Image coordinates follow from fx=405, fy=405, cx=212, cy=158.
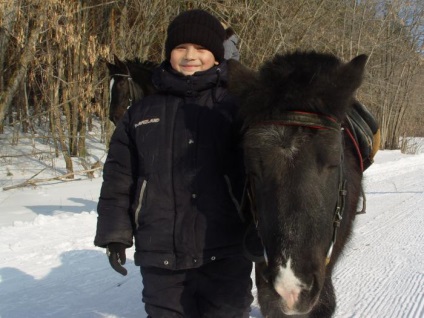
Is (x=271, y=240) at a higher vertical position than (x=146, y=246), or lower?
higher

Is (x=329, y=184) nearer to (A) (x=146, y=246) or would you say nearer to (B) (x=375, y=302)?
(A) (x=146, y=246)

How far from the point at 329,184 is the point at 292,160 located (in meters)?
0.24

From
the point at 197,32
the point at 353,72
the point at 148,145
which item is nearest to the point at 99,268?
the point at 148,145

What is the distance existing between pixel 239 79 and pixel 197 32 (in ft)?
1.74

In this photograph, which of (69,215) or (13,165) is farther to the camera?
(13,165)

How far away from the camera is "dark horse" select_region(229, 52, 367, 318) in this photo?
66.9 inches

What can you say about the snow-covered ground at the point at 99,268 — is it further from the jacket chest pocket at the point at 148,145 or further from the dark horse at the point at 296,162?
the dark horse at the point at 296,162

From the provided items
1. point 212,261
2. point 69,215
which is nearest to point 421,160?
point 69,215

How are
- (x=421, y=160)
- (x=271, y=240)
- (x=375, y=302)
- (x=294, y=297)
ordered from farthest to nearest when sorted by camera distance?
(x=421, y=160)
(x=375, y=302)
(x=271, y=240)
(x=294, y=297)

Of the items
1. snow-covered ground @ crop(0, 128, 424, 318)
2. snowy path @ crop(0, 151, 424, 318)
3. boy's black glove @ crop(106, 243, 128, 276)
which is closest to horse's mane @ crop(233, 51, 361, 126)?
boy's black glove @ crop(106, 243, 128, 276)

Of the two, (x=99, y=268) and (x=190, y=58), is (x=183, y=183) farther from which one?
(x=99, y=268)

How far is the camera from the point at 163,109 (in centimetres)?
232

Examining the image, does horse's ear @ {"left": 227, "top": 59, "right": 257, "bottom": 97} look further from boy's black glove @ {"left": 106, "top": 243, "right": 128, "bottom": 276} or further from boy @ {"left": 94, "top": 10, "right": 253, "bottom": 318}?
boy's black glove @ {"left": 106, "top": 243, "right": 128, "bottom": 276}

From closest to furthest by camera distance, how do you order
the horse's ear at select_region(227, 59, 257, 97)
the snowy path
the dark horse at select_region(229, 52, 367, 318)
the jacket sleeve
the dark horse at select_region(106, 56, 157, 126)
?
the dark horse at select_region(229, 52, 367, 318) → the horse's ear at select_region(227, 59, 257, 97) → the jacket sleeve → the snowy path → the dark horse at select_region(106, 56, 157, 126)
